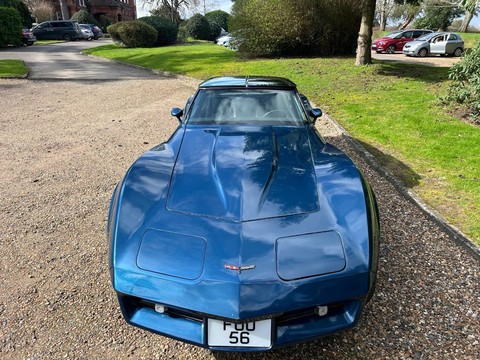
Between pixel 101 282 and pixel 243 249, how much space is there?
155 cm

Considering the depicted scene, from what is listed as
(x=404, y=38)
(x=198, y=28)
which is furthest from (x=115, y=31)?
(x=404, y=38)

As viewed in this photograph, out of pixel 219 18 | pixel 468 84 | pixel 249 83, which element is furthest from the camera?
pixel 219 18

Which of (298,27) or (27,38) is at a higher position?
(298,27)

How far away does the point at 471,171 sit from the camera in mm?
4809

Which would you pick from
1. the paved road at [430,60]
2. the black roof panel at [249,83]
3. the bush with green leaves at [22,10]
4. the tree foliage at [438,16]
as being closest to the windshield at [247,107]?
the black roof panel at [249,83]

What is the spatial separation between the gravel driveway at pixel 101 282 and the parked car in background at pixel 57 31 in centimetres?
3360

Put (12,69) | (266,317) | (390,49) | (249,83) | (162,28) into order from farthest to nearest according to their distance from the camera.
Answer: (162,28) < (390,49) < (12,69) < (249,83) < (266,317)

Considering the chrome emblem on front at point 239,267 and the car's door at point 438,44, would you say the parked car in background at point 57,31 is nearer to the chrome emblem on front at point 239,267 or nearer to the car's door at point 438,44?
the car's door at point 438,44

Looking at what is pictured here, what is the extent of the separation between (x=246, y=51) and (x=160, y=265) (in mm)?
17358

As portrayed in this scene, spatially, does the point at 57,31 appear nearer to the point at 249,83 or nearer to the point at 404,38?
the point at 404,38

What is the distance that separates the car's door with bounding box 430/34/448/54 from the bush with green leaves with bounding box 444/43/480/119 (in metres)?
15.6

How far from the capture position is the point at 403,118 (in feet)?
24.2

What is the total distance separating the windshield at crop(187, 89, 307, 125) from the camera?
367 centimetres

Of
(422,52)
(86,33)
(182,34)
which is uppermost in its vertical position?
(86,33)
